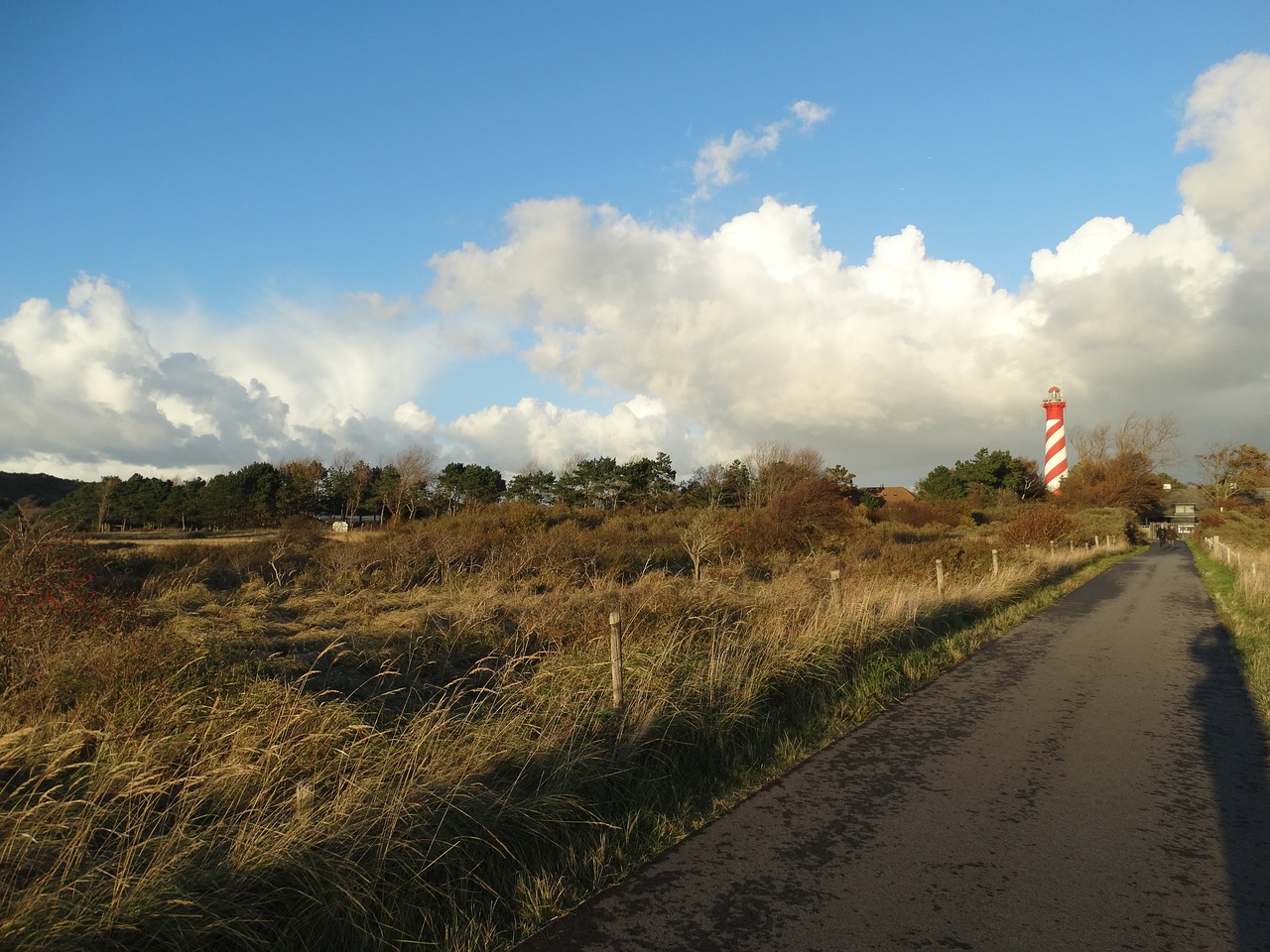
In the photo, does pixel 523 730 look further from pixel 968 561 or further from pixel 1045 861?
pixel 968 561

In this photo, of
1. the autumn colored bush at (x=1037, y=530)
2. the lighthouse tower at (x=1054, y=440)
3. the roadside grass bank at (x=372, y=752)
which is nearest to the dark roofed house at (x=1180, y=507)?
the lighthouse tower at (x=1054, y=440)

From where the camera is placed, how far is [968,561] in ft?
72.2

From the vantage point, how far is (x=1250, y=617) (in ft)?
47.1

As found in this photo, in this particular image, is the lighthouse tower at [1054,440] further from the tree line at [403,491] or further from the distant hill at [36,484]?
Answer: the distant hill at [36,484]

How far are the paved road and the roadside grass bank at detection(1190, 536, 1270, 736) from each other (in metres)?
0.99

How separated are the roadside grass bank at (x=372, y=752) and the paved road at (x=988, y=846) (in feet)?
1.34

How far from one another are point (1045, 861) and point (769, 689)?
138 inches

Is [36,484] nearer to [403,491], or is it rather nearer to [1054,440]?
[403,491]

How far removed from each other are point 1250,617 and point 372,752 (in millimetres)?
16156

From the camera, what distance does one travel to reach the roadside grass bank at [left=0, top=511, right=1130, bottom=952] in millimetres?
3570

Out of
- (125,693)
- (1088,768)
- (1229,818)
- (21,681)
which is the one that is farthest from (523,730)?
(1229,818)

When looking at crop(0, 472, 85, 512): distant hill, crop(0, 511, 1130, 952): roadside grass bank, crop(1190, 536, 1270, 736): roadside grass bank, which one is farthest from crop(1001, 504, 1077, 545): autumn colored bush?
crop(0, 472, 85, 512): distant hill

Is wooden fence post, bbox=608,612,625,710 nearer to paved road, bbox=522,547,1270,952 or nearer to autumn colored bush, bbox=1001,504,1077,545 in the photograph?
paved road, bbox=522,547,1270,952

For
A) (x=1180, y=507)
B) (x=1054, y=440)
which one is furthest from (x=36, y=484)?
(x=1180, y=507)
